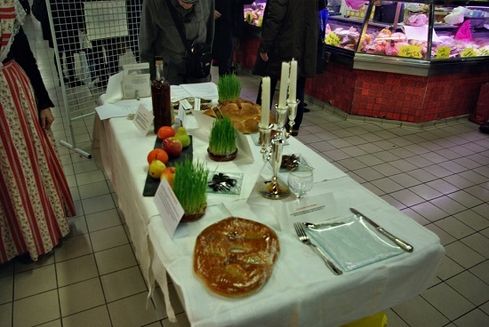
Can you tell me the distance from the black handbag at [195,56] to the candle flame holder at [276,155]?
63.8 inches

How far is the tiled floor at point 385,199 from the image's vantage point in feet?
6.26

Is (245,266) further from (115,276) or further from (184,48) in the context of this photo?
(184,48)

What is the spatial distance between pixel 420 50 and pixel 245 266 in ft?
12.6

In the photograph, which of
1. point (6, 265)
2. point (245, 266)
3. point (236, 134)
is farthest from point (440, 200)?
point (6, 265)

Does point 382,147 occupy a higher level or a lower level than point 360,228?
lower

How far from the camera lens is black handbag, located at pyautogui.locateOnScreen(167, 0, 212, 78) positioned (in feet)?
→ 8.76

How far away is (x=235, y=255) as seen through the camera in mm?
1038

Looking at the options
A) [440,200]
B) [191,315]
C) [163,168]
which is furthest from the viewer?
[440,200]

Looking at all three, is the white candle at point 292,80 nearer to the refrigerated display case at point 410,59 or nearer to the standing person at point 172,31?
the standing person at point 172,31

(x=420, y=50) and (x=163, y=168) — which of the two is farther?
(x=420, y=50)

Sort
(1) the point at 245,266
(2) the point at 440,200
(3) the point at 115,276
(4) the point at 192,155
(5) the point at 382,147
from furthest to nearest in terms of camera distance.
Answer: (5) the point at 382,147 < (2) the point at 440,200 < (3) the point at 115,276 < (4) the point at 192,155 < (1) the point at 245,266

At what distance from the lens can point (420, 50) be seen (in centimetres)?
398

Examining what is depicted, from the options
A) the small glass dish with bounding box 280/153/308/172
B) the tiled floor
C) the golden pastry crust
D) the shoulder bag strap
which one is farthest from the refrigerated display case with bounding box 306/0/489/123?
the small glass dish with bounding box 280/153/308/172

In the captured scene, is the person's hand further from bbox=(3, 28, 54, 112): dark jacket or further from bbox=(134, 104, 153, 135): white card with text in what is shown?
bbox=(134, 104, 153, 135): white card with text
